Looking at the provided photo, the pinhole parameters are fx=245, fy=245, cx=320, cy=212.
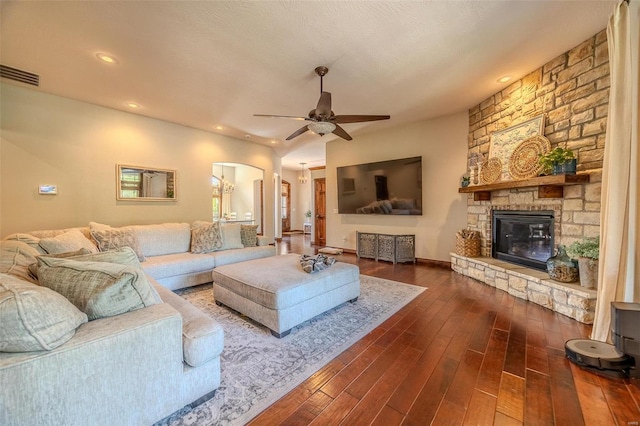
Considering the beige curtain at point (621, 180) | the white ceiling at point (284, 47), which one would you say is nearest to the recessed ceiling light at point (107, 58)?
the white ceiling at point (284, 47)

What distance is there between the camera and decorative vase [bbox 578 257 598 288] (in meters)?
2.46

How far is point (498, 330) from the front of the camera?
231 centimetres

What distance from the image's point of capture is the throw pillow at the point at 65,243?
2.45 meters

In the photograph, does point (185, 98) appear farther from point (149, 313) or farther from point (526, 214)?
point (526, 214)

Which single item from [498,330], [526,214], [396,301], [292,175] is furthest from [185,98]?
[292,175]

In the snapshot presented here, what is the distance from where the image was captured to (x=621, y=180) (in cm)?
200

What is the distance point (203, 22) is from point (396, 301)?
141 inches

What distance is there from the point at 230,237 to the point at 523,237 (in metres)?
4.55

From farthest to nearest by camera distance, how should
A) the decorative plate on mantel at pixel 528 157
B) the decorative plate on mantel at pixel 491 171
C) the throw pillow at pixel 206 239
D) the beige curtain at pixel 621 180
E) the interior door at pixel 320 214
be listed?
the interior door at pixel 320 214
the throw pillow at pixel 206 239
the decorative plate on mantel at pixel 491 171
the decorative plate on mantel at pixel 528 157
the beige curtain at pixel 621 180

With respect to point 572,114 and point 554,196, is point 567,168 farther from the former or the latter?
point 572,114

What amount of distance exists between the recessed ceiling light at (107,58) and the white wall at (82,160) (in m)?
1.73

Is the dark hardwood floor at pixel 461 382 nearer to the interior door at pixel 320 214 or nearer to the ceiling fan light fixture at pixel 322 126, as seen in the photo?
the ceiling fan light fixture at pixel 322 126

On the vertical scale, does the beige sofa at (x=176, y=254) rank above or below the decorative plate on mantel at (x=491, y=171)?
below

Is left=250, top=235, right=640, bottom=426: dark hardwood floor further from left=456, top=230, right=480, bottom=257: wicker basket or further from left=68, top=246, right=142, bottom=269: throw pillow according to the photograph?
left=456, top=230, right=480, bottom=257: wicker basket
